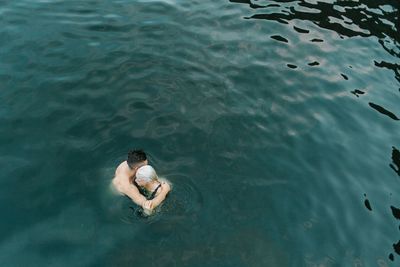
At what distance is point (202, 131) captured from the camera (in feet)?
37.4

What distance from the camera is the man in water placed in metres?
9.05

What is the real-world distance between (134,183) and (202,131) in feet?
9.25

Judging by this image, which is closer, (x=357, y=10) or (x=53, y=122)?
(x=53, y=122)

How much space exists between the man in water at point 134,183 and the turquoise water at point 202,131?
32 centimetres

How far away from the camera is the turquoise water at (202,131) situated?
8906 mm

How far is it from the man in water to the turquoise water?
323 millimetres

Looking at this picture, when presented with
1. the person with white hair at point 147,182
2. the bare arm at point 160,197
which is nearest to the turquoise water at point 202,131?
the bare arm at point 160,197

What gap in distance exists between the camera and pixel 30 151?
10.6m

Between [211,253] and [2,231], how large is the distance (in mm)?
4212

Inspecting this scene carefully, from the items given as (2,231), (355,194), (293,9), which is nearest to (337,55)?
(293,9)

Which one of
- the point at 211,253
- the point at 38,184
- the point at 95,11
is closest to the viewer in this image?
the point at 211,253

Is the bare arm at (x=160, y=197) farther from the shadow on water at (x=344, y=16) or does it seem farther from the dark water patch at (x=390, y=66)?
the dark water patch at (x=390, y=66)

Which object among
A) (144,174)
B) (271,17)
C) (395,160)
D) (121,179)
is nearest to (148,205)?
(144,174)

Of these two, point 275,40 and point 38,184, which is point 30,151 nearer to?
point 38,184
